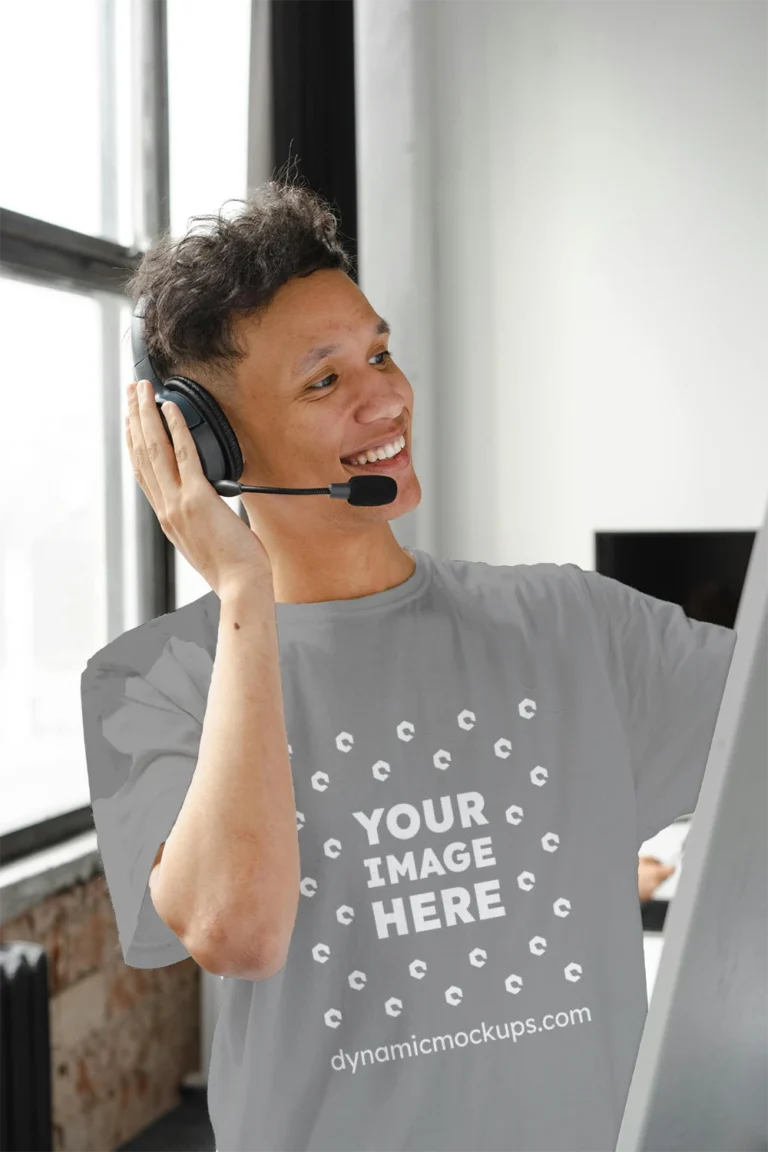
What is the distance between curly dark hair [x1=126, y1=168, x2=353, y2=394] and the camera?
1.04 meters

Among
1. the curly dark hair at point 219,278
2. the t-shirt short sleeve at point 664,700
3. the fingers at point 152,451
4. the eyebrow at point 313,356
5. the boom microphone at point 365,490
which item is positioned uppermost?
the curly dark hair at point 219,278

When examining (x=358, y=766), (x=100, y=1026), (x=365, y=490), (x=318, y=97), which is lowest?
(x=100, y=1026)

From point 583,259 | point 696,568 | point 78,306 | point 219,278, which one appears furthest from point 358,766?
point 583,259

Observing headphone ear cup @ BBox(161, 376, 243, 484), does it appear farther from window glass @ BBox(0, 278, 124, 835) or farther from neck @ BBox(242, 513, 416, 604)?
window glass @ BBox(0, 278, 124, 835)

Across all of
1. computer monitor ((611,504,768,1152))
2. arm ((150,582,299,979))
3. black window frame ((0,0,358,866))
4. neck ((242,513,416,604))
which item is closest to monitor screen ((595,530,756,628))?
black window frame ((0,0,358,866))

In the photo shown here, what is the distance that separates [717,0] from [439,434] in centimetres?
117

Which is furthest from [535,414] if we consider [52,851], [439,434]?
[52,851]

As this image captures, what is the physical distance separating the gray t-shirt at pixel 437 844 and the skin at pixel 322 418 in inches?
1.7

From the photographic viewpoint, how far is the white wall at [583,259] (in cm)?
255

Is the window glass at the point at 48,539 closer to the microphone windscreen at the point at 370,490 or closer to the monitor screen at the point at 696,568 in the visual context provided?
the monitor screen at the point at 696,568

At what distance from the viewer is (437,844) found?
94 centimetres

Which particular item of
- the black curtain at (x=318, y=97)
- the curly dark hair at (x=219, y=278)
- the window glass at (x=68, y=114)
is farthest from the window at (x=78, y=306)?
the curly dark hair at (x=219, y=278)

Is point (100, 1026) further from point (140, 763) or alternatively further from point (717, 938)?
point (717, 938)

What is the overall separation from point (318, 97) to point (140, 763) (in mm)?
2069
